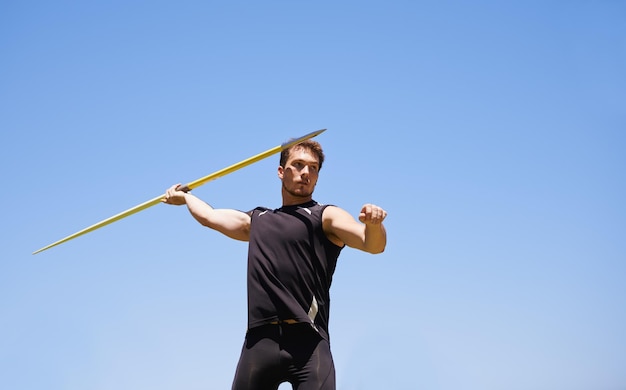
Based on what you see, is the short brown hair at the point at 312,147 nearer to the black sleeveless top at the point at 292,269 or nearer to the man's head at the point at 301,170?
the man's head at the point at 301,170

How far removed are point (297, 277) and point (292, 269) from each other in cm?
8

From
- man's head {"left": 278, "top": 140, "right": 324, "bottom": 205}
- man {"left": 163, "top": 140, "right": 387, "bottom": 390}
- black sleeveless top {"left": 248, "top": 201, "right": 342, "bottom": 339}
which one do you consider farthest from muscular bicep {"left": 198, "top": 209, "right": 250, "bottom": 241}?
man's head {"left": 278, "top": 140, "right": 324, "bottom": 205}

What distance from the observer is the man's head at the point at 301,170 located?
6.42 meters

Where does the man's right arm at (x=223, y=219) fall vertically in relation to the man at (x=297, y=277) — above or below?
above

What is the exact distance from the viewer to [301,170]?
6.43 m

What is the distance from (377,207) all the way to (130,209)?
3678 mm

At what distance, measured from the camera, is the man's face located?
253 inches

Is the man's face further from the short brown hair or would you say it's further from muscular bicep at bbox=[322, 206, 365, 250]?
muscular bicep at bbox=[322, 206, 365, 250]

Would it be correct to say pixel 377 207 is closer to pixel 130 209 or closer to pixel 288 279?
pixel 288 279

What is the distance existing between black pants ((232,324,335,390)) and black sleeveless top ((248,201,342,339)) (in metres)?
0.11

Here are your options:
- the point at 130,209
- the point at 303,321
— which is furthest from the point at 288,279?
the point at 130,209

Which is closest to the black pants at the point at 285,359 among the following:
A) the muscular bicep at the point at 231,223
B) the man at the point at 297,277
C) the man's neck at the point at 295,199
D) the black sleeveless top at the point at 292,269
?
the man at the point at 297,277

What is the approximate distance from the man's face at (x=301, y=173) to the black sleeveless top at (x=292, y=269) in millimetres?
184

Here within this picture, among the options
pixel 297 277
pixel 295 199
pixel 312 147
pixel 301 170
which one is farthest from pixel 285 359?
pixel 312 147
